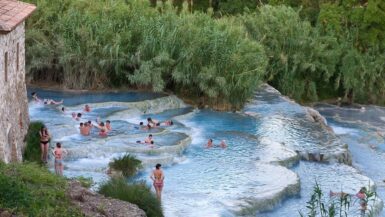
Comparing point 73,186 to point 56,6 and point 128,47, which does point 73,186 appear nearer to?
point 128,47

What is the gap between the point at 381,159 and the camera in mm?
32000

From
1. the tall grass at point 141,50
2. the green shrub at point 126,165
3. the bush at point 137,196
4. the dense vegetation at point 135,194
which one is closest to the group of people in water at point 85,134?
the dense vegetation at point 135,194

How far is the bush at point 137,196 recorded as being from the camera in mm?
18703

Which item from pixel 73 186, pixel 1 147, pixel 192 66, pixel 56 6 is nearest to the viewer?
pixel 73 186

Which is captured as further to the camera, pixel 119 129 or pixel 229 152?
pixel 119 129

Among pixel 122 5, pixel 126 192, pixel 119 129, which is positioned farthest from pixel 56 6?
pixel 126 192

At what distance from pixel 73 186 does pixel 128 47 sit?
1706 centimetres

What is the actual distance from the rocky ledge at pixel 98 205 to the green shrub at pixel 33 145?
6.11 metres

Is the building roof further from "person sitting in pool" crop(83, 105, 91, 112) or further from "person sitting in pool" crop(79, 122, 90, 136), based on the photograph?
"person sitting in pool" crop(83, 105, 91, 112)

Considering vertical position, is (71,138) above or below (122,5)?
below

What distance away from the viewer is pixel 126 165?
A: 79.0ft

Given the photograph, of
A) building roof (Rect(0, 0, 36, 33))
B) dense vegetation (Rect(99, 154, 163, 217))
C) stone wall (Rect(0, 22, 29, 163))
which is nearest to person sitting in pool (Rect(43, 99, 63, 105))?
stone wall (Rect(0, 22, 29, 163))

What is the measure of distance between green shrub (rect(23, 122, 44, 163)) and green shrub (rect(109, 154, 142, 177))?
2.37 m

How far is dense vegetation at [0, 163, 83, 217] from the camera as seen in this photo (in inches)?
603
